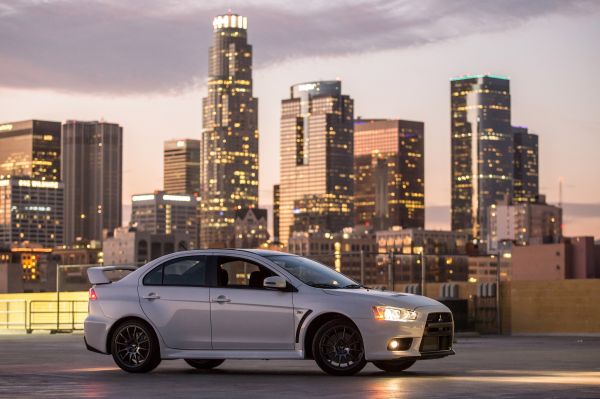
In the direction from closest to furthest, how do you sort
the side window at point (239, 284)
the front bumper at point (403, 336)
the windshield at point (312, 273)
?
the front bumper at point (403, 336) → the windshield at point (312, 273) → the side window at point (239, 284)

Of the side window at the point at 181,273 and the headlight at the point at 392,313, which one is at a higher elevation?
the side window at the point at 181,273

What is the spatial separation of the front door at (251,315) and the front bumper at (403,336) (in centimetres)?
100

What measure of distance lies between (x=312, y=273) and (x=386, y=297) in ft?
3.67

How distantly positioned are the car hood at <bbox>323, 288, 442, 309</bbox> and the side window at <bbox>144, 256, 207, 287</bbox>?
5.84 ft

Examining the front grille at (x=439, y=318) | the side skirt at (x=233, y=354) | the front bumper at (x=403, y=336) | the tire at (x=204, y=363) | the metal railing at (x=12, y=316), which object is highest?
the front grille at (x=439, y=318)

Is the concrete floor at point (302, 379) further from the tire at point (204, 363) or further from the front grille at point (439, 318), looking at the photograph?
the front grille at point (439, 318)

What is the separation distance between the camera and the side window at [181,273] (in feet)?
54.7

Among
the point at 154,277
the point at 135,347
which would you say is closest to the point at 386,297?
the point at 154,277

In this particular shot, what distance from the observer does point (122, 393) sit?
1331cm

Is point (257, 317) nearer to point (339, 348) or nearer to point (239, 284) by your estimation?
point (239, 284)

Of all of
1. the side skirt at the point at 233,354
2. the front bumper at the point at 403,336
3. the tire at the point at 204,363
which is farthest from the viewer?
the tire at the point at 204,363

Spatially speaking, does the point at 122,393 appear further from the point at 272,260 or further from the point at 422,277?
the point at 422,277

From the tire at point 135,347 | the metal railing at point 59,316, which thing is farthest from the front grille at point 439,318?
the metal railing at point 59,316

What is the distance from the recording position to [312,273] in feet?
53.4
